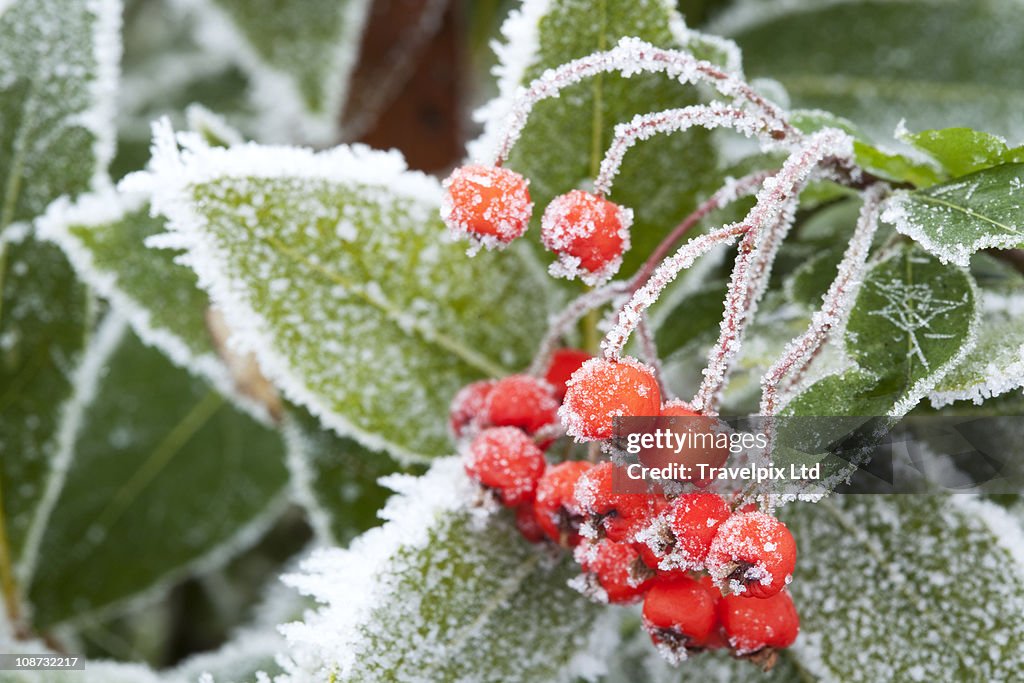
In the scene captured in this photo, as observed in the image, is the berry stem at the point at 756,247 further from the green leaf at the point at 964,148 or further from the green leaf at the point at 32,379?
the green leaf at the point at 32,379

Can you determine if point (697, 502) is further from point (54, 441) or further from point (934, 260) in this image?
point (54, 441)

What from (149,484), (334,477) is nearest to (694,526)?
(334,477)

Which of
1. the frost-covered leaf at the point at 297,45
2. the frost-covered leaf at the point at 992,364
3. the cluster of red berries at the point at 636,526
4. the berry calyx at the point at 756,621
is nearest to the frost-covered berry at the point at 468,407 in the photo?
the cluster of red berries at the point at 636,526

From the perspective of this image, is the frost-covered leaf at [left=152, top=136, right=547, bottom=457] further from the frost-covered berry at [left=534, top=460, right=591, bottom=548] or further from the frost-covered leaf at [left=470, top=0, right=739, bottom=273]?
the frost-covered berry at [left=534, top=460, right=591, bottom=548]

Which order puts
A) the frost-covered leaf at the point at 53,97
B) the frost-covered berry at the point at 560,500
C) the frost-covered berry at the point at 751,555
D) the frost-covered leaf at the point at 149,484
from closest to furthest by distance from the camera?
the frost-covered berry at the point at 751,555 < the frost-covered berry at the point at 560,500 < the frost-covered leaf at the point at 53,97 < the frost-covered leaf at the point at 149,484

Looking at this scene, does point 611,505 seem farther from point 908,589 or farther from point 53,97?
point 53,97

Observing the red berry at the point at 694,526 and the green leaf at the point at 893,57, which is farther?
the green leaf at the point at 893,57
